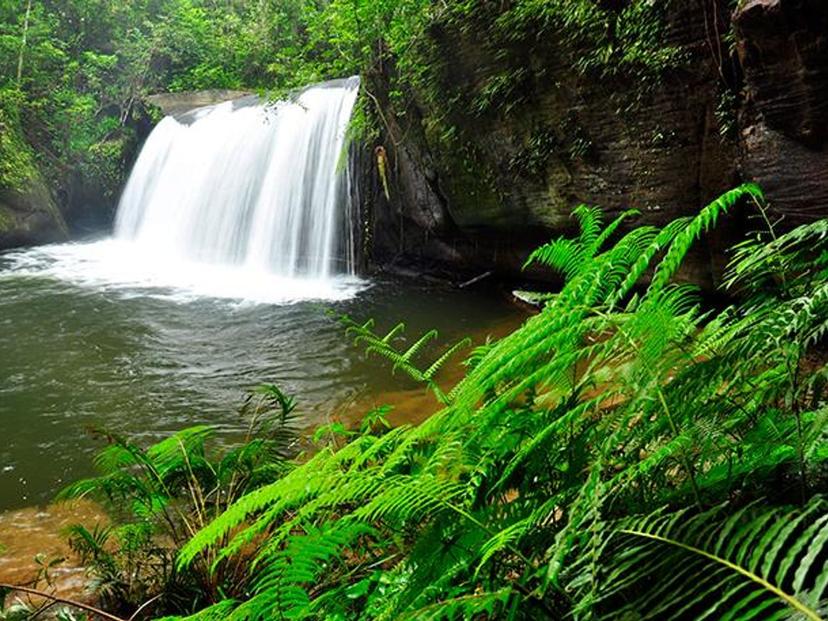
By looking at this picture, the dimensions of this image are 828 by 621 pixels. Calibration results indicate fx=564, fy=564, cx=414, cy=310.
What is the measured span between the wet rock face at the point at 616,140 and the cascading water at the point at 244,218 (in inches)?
60.6

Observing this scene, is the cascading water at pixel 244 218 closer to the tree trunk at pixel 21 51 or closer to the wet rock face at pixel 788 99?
the tree trunk at pixel 21 51

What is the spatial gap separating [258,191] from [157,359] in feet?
18.1

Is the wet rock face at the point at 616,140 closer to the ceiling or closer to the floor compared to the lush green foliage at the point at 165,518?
closer to the ceiling

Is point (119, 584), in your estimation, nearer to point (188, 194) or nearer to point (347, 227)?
point (347, 227)

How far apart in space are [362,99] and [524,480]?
328 inches

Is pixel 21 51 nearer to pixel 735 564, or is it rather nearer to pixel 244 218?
pixel 244 218

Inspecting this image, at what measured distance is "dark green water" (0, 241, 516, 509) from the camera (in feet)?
15.0

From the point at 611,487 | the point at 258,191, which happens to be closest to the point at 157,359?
the point at 258,191

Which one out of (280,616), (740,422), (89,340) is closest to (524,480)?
(740,422)

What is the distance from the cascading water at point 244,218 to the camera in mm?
9758

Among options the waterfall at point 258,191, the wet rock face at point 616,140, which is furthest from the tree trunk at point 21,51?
the wet rock face at point 616,140

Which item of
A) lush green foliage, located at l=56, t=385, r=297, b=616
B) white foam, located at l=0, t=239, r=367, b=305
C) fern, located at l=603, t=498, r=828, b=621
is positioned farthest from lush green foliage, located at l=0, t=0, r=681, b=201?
fern, located at l=603, t=498, r=828, b=621

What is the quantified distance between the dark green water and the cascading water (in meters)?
0.83

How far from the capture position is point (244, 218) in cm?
1111
